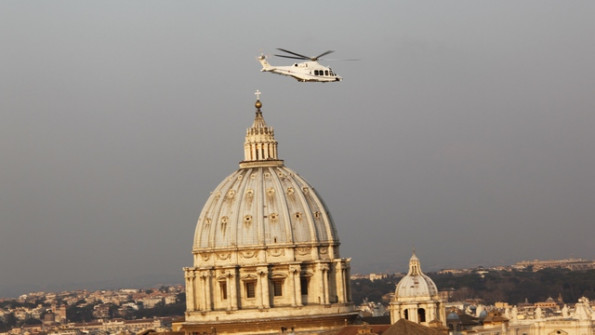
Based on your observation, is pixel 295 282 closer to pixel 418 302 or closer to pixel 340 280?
pixel 340 280

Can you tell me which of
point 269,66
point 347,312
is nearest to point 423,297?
point 347,312

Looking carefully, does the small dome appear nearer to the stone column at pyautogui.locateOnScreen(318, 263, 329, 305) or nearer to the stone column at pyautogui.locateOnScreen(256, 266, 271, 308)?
the stone column at pyautogui.locateOnScreen(318, 263, 329, 305)

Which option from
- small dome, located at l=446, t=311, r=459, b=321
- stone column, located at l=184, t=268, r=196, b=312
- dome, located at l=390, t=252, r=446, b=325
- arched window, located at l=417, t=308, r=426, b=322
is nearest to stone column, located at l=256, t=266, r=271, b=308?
stone column, located at l=184, t=268, r=196, b=312

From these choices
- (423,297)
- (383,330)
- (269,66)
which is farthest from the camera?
(423,297)

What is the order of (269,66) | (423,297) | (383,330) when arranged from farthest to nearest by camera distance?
1. (423,297)
2. (383,330)
3. (269,66)

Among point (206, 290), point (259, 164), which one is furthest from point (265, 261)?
point (259, 164)

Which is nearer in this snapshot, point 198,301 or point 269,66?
point 269,66

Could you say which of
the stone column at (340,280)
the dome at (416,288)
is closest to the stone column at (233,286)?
the stone column at (340,280)

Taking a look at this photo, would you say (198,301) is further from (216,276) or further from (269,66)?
(269,66)
